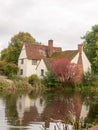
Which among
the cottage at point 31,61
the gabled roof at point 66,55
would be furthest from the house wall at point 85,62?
the cottage at point 31,61

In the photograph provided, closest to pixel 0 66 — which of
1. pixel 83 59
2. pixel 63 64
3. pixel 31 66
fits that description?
pixel 31 66

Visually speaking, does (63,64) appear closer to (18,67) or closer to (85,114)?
(18,67)

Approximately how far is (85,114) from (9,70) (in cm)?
4046

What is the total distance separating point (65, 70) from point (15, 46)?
64.6 feet

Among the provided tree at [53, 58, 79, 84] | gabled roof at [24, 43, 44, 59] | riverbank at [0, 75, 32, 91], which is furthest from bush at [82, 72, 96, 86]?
riverbank at [0, 75, 32, 91]

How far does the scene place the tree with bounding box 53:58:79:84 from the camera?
213 feet

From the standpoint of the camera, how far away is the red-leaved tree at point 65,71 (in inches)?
2559

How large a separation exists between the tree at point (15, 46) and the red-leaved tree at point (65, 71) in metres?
14.8

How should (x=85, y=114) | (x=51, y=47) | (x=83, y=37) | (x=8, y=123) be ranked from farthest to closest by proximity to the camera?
(x=83, y=37) → (x=51, y=47) → (x=85, y=114) → (x=8, y=123)

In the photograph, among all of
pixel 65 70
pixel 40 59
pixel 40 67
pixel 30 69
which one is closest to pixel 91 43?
pixel 40 59

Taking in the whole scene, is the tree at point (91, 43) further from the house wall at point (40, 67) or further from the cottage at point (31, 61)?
the house wall at point (40, 67)

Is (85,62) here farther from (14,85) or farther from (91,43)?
(14,85)

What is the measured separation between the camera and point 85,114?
28.8 meters

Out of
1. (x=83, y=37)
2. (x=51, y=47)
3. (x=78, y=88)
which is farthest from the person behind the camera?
(x=83, y=37)
